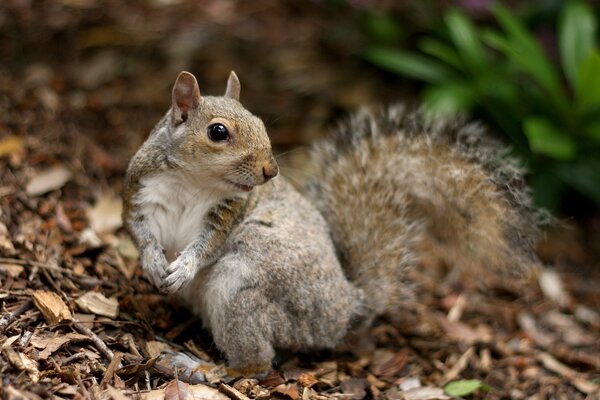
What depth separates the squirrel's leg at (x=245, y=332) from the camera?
3301 millimetres

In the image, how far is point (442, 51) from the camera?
16.8ft

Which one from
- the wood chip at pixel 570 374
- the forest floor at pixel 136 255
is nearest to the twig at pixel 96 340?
the forest floor at pixel 136 255

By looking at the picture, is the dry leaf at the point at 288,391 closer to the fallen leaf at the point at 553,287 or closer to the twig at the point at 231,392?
the twig at the point at 231,392

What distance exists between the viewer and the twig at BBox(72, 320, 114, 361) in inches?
127

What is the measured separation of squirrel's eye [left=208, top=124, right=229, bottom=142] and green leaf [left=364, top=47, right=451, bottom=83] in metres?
2.47

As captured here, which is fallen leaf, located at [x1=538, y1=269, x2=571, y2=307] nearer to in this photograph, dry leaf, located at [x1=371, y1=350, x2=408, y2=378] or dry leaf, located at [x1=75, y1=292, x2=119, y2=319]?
dry leaf, located at [x1=371, y1=350, x2=408, y2=378]

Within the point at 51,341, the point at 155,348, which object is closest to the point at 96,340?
the point at 51,341

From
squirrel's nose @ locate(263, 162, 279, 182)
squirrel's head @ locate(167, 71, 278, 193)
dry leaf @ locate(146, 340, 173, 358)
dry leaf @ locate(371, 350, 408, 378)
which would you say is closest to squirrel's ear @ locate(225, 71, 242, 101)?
squirrel's head @ locate(167, 71, 278, 193)

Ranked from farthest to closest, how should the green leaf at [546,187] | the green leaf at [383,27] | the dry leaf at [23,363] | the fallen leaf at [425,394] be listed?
the green leaf at [383,27]
the green leaf at [546,187]
the fallen leaf at [425,394]
the dry leaf at [23,363]

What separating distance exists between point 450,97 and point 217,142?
96.2 inches

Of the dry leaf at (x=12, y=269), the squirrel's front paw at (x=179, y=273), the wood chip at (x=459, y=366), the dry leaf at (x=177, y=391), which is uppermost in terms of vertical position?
the squirrel's front paw at (x=179, y=273)

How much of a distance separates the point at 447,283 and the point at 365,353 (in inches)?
47.5

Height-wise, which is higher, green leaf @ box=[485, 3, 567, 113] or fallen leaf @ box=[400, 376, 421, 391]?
green leaf @ box=[485, 3, 567, 113]

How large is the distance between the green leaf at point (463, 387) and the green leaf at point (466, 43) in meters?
2.40
